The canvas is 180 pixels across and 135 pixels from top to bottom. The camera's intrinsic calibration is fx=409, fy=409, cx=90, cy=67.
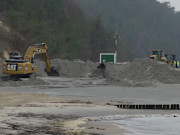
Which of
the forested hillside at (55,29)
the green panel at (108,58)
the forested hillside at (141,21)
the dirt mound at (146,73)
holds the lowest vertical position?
the dirt mound at (146,73)

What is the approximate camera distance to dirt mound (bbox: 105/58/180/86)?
32.0 m

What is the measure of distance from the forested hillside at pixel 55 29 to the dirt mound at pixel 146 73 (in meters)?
23.1

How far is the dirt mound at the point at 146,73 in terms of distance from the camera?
31969mm

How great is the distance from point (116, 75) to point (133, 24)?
127220 millimetres

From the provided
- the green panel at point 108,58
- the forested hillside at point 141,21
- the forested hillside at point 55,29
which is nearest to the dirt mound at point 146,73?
the green panel at point 108,58

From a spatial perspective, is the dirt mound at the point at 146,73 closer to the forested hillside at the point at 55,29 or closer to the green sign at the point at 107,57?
the green sign at the point at 107,57

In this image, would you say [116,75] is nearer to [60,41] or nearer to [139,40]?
[60,41]

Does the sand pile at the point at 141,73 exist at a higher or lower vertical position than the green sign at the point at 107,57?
lower

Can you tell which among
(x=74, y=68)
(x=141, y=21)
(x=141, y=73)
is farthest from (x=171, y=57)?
(x=141, y=21)

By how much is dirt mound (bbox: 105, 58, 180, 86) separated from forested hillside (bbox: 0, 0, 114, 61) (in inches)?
908

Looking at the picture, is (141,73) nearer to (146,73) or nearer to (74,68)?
(146,73)

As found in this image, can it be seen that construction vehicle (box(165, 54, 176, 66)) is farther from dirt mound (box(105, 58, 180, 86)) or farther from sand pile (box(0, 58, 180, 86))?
dirt mound (box(105, 58, 180, 86))

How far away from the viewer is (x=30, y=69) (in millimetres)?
31594

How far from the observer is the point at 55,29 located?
7225 cm
